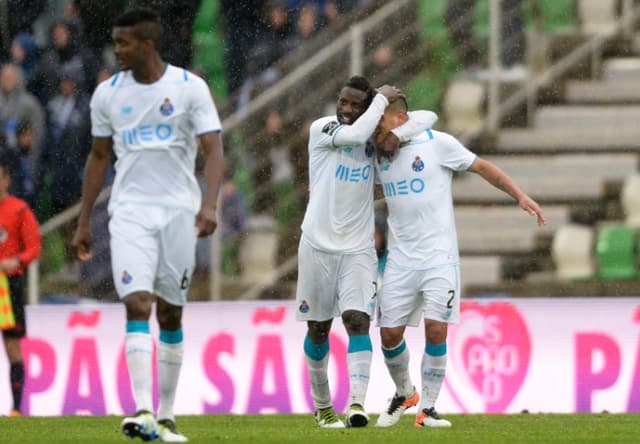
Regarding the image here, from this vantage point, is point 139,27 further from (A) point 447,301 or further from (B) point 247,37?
(B) point 247,37

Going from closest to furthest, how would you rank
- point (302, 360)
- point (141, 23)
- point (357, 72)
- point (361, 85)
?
1. point (141, 23)
2. point (361, 85)
3. point (302, 360)
4. point (357, 72)

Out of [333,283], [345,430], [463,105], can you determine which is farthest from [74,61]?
[345,430]

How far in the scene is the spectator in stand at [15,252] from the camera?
46.5 ft

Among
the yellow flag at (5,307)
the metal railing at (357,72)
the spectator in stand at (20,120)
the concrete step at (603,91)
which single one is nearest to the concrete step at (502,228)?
the metal railing at (357,72)

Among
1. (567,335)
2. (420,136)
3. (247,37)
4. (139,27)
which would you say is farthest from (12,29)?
(139,27)

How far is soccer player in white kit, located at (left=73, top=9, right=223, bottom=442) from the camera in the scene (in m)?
9.16

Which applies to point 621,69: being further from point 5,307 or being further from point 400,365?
point 400,365

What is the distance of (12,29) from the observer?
18.2 meters

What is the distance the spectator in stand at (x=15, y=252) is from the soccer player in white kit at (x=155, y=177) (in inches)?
191

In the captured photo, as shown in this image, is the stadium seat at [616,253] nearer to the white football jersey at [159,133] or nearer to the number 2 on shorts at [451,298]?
the number 2 on shorts at [451,298]

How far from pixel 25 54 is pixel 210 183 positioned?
30.7 ft

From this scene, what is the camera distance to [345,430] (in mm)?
10594

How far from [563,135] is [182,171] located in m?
8.74

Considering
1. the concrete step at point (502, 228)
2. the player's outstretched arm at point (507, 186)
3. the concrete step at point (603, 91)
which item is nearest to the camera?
the player's outstretched arm at point (507, 186)
